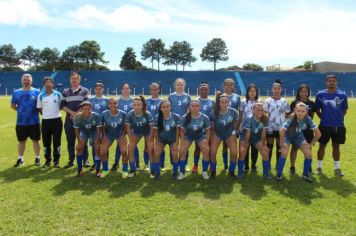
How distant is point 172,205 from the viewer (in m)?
5.17

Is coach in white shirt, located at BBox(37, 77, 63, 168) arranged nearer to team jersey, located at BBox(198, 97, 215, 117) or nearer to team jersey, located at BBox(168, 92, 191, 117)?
team jersey, located at BBox(168, 92, 191, 117)

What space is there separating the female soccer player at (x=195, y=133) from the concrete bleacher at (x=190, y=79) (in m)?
39.8

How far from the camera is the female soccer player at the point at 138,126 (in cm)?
670

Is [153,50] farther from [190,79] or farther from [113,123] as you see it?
[113,123]

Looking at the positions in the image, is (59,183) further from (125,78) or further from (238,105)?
(125,78)

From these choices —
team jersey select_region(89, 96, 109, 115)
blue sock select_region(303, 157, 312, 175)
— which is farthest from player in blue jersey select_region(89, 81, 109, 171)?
blue sock select_region(303, 157, 312, 175)

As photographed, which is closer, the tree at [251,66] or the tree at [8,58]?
the tree at [8,58]

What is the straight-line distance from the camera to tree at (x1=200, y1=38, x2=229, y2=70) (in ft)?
260

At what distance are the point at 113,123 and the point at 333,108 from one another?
461cm

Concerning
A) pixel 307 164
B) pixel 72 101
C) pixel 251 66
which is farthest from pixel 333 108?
pixel 251 66

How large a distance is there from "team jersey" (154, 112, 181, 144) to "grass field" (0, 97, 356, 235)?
0.80 meters

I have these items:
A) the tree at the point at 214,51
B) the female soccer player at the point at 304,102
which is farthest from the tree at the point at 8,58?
the female soccer player at the point at 304,102

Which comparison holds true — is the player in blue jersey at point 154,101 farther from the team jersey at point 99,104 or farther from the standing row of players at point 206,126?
the team jersey at point 99,104

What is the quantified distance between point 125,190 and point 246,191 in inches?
83.7
